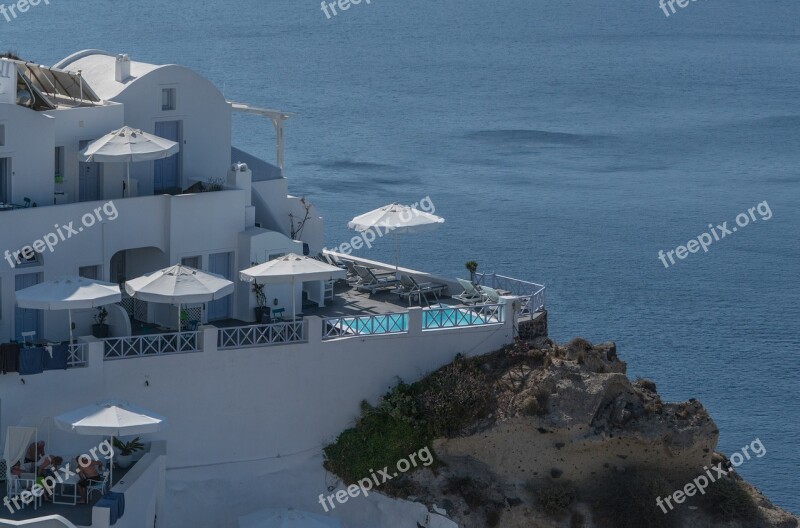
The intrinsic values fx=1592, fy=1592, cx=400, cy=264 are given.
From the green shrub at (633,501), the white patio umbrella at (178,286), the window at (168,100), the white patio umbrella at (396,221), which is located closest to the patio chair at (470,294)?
the white patio umbrella at (396,221)

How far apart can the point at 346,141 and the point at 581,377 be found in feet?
261

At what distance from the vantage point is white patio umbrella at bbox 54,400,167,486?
37.2 metres

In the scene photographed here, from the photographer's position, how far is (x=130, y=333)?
42.0 metres

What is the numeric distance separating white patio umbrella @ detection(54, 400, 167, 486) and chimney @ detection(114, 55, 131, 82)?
1173 cm

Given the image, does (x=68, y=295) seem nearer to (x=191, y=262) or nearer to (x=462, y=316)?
(x=191, y=262)

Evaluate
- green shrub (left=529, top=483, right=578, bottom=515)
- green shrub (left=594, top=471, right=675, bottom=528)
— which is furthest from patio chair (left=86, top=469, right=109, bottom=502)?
green shrub (left=594, top=471, right=675, bottom=528)

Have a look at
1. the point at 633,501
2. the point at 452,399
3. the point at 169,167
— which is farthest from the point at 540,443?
the point at 169,167

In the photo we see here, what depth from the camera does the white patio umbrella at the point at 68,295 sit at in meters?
39.1

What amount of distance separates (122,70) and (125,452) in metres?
12.4

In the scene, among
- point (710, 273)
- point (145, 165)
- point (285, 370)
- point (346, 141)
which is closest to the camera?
point (285, 370)

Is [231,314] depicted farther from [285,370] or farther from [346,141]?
[346,141]

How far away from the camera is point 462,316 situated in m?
45.2

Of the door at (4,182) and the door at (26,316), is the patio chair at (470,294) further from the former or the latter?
the door at (4,182)

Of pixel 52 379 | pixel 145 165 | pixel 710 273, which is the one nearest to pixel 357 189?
pixel 710 273
